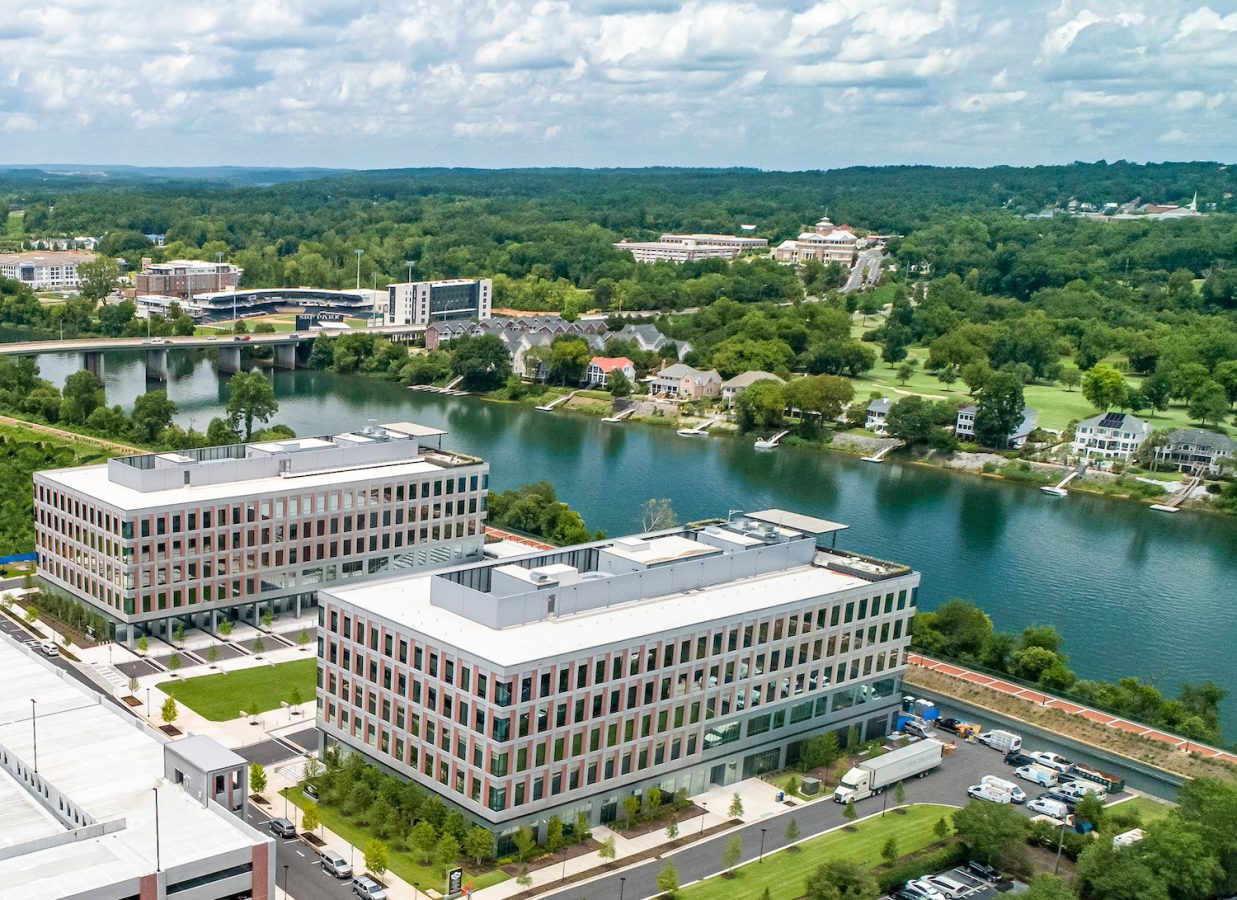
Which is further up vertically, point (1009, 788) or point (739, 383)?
point (739, 383)

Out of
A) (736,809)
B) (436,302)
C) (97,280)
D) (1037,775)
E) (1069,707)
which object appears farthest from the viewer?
(97,280)

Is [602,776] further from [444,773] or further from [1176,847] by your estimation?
[1176,847]

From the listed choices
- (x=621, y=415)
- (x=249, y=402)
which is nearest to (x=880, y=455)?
(x=621, y=415)

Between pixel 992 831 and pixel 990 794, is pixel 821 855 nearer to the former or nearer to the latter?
pixel 992 831

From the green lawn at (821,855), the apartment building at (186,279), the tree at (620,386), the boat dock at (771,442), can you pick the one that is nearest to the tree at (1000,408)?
the boat dock at (771,442)

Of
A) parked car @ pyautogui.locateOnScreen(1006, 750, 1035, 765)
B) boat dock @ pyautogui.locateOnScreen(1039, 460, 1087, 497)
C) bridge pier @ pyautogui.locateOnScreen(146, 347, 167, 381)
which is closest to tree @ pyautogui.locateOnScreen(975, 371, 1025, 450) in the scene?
boat dock @ pyautogui.locateOnScreen(1039, 460, 1087, 497)

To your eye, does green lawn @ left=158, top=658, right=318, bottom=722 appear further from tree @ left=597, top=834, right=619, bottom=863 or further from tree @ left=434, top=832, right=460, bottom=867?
tree @ left=597, top=834, right=619, bottom=863
